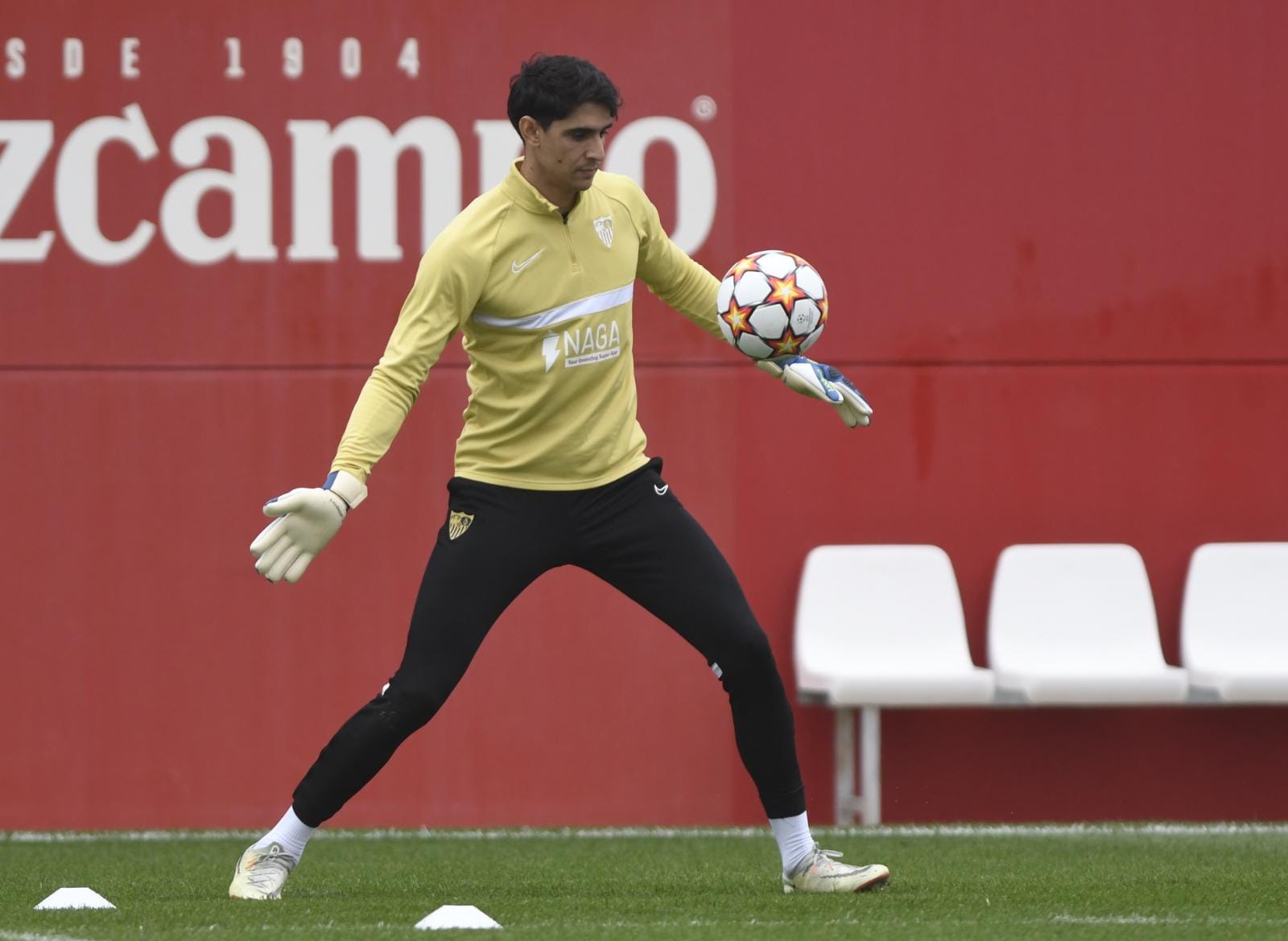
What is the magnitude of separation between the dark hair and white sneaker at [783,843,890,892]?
1872 mm

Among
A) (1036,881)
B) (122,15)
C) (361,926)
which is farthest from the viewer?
(122,15)

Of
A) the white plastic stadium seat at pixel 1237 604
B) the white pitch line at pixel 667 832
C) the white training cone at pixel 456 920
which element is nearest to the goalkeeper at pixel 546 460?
the white training cone at pixel 456 920

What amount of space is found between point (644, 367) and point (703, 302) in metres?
2.00

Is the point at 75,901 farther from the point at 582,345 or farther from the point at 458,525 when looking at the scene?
the point at 582,345

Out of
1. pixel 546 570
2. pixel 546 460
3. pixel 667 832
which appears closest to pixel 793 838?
pixel 546 570

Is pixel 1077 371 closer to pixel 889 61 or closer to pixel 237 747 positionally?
pixel 889 61

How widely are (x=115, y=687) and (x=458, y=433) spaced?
1.51 m

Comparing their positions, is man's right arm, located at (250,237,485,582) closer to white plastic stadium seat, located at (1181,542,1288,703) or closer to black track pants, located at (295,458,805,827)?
black track pants, located at (295,458,805,827)

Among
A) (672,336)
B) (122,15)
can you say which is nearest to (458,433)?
(672,336)

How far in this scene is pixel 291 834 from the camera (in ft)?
16.1

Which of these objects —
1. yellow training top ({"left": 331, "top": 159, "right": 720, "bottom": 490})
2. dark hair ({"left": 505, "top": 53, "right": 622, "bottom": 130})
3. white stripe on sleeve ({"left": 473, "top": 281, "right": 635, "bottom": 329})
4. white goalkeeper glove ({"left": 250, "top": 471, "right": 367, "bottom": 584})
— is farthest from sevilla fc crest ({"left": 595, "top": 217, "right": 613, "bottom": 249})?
white goalkeeper glove ({"left": 250, "top": 471, "right": 367, "bottom": 584})

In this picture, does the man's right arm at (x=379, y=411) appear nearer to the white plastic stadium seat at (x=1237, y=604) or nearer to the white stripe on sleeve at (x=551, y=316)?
the white stripe on sleeve at (x=551, y=316)

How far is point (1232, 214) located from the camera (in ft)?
24.0

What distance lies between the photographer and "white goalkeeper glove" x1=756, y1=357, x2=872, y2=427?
4.85 m
